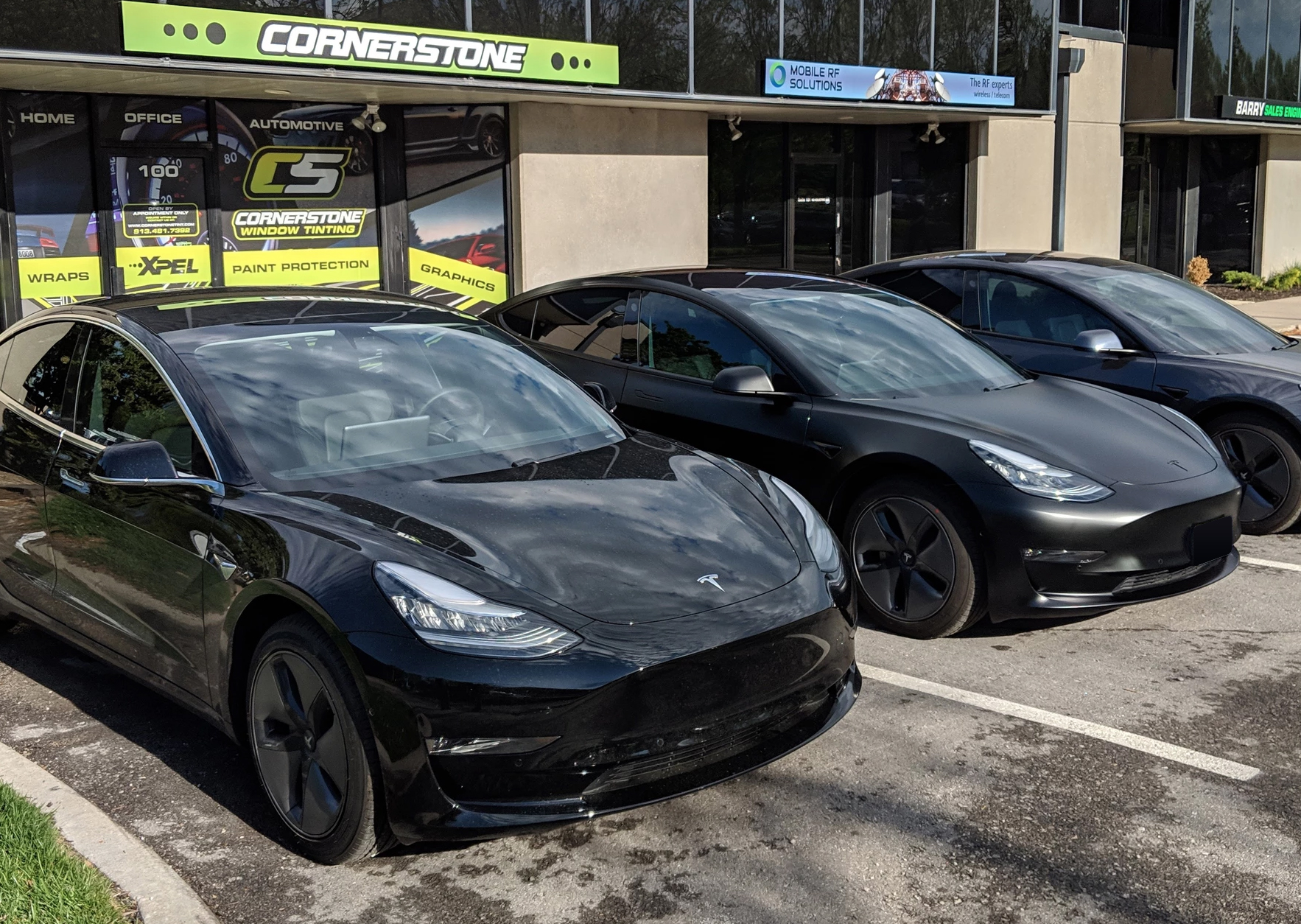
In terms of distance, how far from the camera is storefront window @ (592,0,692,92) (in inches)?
554

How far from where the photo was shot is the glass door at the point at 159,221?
12406 millimetres

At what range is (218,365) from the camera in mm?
4324

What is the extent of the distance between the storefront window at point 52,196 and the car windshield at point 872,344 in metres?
8.02

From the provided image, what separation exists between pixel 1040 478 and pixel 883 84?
12526 mm

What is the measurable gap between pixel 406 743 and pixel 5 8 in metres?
8.99

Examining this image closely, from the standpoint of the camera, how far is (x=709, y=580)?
146 inches

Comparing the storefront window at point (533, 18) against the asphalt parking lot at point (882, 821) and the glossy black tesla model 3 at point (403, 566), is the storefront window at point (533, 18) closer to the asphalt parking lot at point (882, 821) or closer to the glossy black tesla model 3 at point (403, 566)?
the glossy black tesla model 3 at point (403, 566)

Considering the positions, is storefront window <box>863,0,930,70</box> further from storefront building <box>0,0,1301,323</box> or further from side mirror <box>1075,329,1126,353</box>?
side mirror <box>1075,329,1126,353</box>

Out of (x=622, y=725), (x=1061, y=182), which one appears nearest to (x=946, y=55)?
(x=1061, y=182)

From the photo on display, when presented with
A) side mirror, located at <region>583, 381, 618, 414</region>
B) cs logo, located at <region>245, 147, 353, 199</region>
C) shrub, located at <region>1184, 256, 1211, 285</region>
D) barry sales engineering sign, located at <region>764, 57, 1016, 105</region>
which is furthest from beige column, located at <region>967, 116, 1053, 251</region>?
side mirror, located at <region>583, 381, 618, 414</region>

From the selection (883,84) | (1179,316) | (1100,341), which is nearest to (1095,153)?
(883,84)

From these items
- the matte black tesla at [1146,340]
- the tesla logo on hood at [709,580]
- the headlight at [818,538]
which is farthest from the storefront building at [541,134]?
the tesla logo on hood at [709,580]

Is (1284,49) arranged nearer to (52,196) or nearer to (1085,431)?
(52,196)

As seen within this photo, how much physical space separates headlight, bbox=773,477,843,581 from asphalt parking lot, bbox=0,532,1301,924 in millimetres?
670
